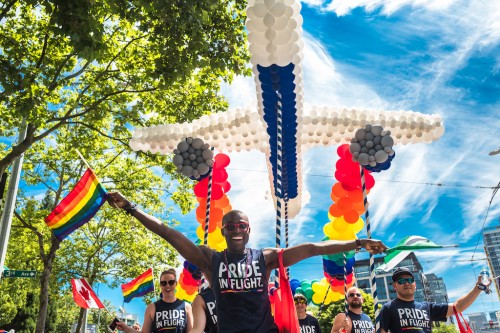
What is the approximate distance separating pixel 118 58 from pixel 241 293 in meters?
11.4

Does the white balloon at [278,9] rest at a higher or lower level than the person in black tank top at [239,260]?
higher

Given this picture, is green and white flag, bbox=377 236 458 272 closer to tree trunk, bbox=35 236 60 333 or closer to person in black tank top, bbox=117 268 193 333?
person in black tank top, bbox=117 268 193 333

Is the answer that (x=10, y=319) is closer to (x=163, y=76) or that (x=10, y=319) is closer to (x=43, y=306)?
(x=43, y=306)

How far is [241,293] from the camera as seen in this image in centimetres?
286

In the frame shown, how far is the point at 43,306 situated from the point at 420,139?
15278mm

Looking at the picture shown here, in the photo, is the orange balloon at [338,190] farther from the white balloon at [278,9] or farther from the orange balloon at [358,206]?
the white balloon at [278,9]

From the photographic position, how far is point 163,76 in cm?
870

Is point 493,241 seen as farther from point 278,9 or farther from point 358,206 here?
point 278,9

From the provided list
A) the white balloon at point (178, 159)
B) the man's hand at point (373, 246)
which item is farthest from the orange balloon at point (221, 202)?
the man's hand at point (373, 246)

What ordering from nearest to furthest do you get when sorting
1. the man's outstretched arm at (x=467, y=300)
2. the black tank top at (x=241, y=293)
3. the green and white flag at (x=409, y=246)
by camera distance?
the black tank top at (x=241, y=293)
the green and white flag at (x=409, y=246)
the man's outstretched arm at (x=467, y=300)

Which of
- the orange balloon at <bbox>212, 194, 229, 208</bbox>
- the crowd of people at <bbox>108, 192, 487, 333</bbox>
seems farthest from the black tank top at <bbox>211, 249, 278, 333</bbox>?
the orange balloon at <bbox>212, 194, 229, 208</bbox>

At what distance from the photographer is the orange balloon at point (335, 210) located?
8.31 m

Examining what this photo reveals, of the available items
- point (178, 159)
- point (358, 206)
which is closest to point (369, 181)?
point (358, 206)

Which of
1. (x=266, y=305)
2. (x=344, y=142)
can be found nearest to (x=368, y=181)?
(x=344, y=142)
